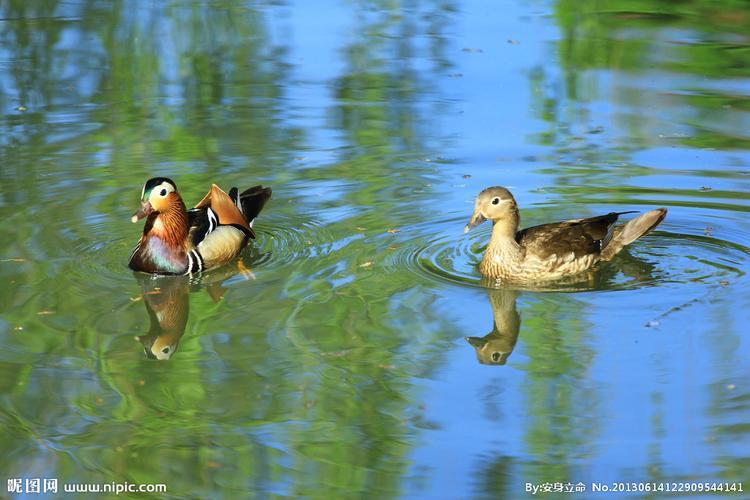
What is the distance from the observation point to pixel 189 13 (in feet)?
64.2

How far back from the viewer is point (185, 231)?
10586 millimetres

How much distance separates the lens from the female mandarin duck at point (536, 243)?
983cm

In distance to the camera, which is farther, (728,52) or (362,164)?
(728,52)

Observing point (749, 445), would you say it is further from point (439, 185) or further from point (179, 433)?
point (439, 185)

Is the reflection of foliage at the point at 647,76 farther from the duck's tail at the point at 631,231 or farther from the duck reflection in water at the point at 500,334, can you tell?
the duck reflection in water at the point at 500,334

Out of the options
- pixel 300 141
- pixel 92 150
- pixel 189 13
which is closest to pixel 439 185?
pixel 300 141

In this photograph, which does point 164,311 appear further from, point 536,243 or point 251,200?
point 536,243

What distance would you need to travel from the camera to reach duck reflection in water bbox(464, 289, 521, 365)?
857cm

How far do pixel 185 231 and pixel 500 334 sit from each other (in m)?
3.16

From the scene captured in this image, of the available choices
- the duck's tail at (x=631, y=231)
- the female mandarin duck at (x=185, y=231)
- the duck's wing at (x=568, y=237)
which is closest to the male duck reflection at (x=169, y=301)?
the female mandarin duck at (x=185, y=231)

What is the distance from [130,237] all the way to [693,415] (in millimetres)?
5637

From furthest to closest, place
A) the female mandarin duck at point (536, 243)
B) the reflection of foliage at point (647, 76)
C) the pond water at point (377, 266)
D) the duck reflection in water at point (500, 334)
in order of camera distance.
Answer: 1. the reflection of foliage at point (647, 76)
2. the female mandarin duck at point (536, 243)
3. the duck reflection in water at point (500, 334)
4. the pond water at point (377, 266)

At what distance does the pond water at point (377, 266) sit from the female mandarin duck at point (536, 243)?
25 centimetres

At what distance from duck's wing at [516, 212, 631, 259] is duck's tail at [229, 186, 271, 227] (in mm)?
2514
